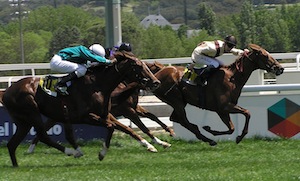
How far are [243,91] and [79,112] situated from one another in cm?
455

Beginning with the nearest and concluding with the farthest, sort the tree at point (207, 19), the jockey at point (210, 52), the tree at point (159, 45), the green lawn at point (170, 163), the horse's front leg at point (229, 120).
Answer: the green lawn at point (170, 163) < the horse's front leg at point (229, 120) < the jockey at point (210, 52) < the tree at point (159, 45) < the tree at point (207, 19)

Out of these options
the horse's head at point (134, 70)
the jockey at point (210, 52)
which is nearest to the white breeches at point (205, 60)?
the jockey at point (210, 52)

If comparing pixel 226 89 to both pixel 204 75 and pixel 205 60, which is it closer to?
pixel 204 75

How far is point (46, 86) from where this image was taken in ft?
43.3

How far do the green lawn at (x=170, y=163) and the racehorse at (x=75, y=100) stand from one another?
0.59 meters

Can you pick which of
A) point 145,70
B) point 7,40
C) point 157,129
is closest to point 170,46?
point 7,40

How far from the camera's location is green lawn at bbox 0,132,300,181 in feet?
36.8

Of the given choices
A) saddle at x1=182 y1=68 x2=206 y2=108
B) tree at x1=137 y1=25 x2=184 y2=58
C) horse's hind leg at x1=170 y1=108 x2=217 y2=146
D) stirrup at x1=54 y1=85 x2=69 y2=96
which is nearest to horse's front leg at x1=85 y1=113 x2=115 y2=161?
stirrup at x1=54 y1=85 x2=69 y2=96

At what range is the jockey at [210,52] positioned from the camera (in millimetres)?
15578

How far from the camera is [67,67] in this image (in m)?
13.3

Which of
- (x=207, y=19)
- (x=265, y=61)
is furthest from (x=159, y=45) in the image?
(x=265, y=61)

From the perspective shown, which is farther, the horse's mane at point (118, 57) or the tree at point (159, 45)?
the tree at point (159, 45)

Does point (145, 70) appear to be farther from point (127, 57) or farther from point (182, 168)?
point (182, 168)

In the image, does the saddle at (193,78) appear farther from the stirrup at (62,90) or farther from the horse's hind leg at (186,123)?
the stirrup at (62,90)
